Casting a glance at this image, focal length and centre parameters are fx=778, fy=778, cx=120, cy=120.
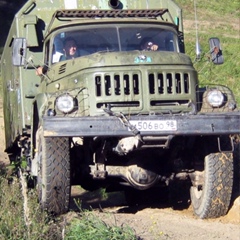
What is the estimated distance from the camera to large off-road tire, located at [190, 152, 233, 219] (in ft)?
29.2

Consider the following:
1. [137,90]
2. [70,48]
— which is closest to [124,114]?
[137,90]

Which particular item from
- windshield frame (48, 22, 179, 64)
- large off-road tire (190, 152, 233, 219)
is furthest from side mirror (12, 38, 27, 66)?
large off-road tire (190, 152, 233, 219)

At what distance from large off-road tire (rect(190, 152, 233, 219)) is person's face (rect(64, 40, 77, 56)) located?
2.07 meters

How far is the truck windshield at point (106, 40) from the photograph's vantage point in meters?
9.48

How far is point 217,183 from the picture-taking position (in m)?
8.90

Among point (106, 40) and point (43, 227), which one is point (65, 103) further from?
point (43, 227)

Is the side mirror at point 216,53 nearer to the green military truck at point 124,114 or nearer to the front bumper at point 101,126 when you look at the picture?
the green military truck at point 124,114

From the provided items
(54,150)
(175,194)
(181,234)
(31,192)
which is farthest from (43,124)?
(175,194)

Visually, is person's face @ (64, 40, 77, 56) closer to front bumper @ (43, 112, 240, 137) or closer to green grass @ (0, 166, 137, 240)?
front bumper @ (43, 112, 240, 137)

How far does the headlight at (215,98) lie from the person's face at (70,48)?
1788 mm

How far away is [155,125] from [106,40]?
1.83 metres

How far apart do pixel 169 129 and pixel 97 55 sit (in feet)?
4.31

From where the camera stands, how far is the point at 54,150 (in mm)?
8398

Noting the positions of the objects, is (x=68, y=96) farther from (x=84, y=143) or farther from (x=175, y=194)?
(x=175, y=194)
